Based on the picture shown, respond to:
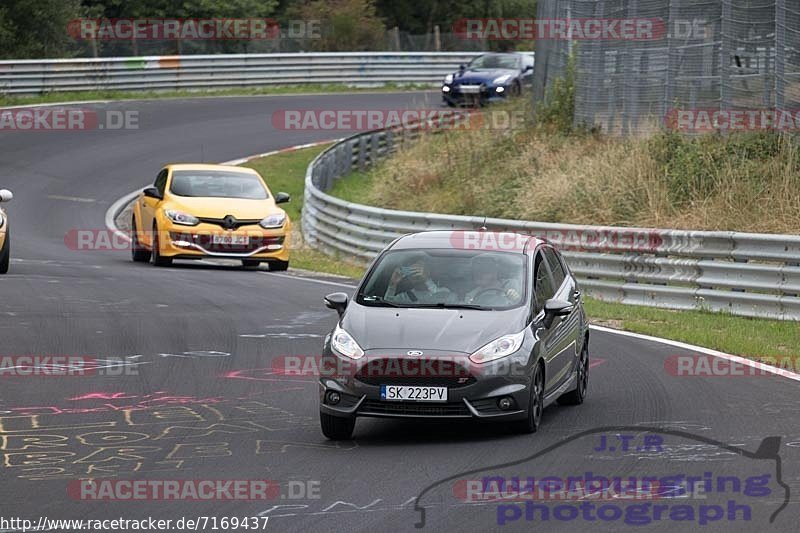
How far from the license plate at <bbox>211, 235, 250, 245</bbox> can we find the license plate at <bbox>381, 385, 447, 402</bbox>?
13.8m

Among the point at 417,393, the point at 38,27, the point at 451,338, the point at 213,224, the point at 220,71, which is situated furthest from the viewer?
the point at 38,27

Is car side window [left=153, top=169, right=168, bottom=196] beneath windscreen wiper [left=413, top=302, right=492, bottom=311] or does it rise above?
beneath

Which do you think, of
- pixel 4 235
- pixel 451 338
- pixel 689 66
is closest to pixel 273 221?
pixel 4 235

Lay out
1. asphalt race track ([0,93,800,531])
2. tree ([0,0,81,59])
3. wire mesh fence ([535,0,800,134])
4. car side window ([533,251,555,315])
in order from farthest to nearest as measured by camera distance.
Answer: tree ([0,0,81,59]) → wire mesh fence ([535,0,800,134]) → car side window ([533,251,555,315]) → asphalt race track ([0,93,800,531])

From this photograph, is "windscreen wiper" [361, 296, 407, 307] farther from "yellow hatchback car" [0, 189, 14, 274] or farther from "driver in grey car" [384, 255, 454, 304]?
"yellow hatchback car" [0, 189, 14, 274]

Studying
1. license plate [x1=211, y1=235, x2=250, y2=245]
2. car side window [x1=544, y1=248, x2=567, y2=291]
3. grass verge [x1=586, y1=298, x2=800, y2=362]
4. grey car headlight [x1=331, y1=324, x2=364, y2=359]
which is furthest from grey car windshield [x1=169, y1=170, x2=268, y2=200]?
grey car headlight [x1=331, y1=324, x2=364, y2=359]

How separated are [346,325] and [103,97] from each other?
3761 centimetres

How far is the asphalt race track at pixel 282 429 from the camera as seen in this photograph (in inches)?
320

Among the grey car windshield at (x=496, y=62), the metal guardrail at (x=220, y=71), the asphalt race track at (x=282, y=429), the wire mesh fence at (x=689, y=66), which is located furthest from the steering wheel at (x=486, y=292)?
the metal guardrail at (x=220, y=71)

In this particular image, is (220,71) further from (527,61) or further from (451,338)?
(451,338)

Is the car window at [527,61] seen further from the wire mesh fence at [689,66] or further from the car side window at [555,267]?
the car side window at [555,267]

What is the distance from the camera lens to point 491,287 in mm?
11219

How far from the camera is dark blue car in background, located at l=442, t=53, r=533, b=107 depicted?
145 ft

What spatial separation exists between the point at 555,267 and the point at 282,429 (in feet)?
9.90
